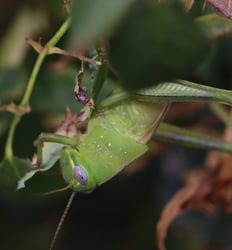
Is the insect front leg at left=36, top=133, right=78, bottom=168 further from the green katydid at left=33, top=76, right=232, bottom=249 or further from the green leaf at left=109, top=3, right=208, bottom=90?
the green leaf at left=109, top=3, right=208, bottom=90

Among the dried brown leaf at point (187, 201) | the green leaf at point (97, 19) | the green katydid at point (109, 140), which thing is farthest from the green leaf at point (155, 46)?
the dried brown leaf at point (187, 201)

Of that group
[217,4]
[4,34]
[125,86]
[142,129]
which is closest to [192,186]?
[142,129]

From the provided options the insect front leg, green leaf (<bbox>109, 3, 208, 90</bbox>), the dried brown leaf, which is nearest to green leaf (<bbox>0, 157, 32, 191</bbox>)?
the insect front leg

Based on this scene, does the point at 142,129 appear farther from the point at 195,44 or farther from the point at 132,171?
the point at 132,171

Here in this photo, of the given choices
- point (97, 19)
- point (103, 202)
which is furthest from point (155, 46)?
point (103, 202)

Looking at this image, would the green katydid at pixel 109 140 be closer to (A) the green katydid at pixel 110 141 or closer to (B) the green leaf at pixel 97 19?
(A) the green katydid at pixel 110 141

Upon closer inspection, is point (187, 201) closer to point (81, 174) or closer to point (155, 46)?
point (81, 174)
